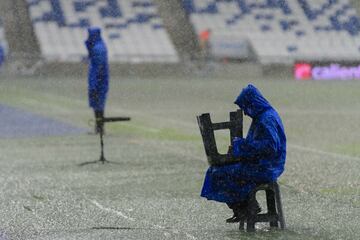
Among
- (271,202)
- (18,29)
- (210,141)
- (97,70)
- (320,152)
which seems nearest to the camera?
(210,141)

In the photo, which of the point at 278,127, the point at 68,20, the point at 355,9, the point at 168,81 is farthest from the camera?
the point at 355,9

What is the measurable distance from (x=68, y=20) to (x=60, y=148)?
36057 millimetres

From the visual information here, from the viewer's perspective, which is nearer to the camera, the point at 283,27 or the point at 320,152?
the point at 320,152

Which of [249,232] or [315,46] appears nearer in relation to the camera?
[249,232]

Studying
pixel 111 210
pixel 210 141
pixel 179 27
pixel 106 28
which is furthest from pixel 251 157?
pixel 179 27

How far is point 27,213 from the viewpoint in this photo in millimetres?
11641

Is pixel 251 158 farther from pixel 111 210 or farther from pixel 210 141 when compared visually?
pixel 111 210

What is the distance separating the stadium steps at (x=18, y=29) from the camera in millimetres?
49812

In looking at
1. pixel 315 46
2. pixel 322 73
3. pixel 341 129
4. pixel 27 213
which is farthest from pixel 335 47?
pixel 27 213

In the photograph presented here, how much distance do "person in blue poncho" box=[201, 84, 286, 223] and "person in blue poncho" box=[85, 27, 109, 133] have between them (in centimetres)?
1034

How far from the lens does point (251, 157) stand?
10070 mm

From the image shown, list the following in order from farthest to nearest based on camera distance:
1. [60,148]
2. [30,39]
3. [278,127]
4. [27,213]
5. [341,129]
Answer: [30,39]
[341,129]
[60,148]
[27,213]
[278,127]

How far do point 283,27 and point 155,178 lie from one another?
4464 cm

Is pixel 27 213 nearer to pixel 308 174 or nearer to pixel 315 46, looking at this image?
pixel 308 174
